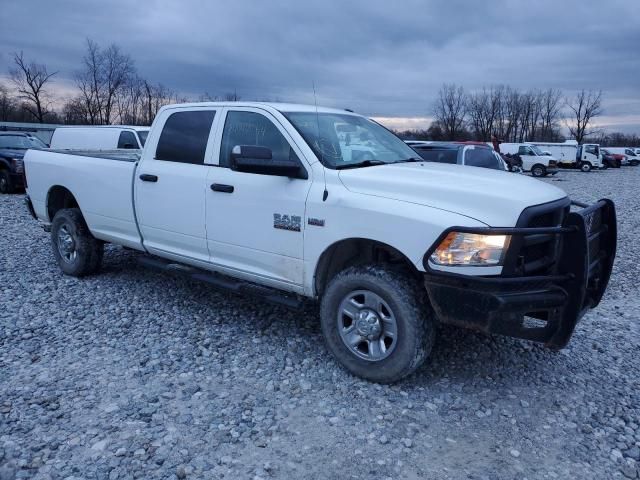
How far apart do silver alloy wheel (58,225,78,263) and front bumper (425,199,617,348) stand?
4.57 m

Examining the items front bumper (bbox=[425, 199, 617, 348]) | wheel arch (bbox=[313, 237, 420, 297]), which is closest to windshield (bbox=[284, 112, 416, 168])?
wheel arch (bbox=[313, 237, 420, 297])

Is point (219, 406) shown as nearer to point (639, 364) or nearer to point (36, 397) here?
point (36, 397)

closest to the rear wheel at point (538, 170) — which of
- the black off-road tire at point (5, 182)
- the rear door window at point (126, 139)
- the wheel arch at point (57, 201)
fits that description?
the rear door window at point (126, 139)

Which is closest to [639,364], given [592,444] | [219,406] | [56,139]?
[592,444]

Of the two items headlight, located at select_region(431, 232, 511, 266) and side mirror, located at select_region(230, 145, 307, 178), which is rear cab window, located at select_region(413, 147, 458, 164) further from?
headlight, located at select_region(431, 232, 511, 266)

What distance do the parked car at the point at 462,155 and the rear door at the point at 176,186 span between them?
7.24 meters

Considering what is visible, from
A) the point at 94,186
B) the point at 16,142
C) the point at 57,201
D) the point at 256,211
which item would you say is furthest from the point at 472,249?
the point at 16,142

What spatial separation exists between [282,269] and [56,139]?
1485 centimetres

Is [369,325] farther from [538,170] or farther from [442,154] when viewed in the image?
[538,170]

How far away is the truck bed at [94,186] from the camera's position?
544cm

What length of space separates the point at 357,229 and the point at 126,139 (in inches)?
480

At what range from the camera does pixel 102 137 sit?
1488cm

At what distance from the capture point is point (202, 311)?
5297 mm

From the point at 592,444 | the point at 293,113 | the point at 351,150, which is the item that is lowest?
the point at 592,444
